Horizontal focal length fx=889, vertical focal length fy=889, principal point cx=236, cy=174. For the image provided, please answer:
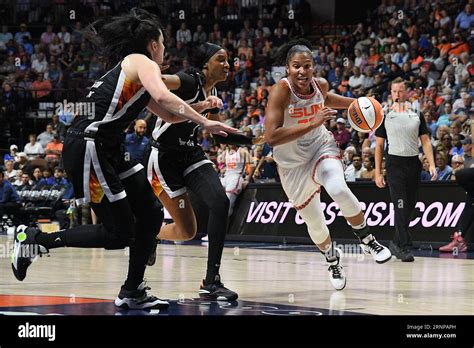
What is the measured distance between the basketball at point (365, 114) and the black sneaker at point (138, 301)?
269 centimetres

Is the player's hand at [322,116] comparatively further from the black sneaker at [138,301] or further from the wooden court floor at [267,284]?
the black sneaker at [138,301]

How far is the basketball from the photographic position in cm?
785

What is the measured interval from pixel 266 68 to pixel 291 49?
609 inches

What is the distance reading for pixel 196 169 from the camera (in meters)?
7.07

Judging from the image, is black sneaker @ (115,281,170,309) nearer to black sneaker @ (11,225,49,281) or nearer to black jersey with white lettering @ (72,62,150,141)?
black sneaker @ (11,225,49,281)

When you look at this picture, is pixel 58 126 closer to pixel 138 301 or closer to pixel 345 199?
pixel 345 199

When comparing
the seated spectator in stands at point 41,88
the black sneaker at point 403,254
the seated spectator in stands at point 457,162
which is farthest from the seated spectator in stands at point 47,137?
the black sneaker at point 403,254

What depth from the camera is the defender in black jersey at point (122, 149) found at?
230 inches

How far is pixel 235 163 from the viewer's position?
15758 millimetres

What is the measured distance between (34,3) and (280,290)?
23.1 metres

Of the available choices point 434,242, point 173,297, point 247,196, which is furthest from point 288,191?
point 247,196

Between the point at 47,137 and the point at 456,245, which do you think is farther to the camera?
the point at 47,137

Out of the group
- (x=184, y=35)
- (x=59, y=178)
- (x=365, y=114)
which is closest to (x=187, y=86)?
(x=365, y=114)
